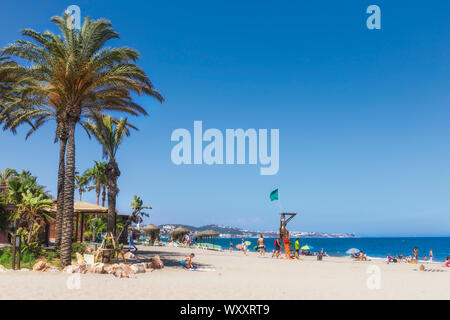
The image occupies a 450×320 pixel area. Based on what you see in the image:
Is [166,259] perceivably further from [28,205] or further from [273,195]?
[273,195]

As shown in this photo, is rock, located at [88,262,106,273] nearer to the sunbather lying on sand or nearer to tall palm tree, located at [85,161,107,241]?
the sunbather lying on sand

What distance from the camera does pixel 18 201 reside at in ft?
65.4

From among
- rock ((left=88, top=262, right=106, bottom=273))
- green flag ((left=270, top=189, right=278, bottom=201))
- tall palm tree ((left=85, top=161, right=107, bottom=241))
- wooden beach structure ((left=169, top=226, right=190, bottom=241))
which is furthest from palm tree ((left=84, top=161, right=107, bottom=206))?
rock ((left=88, top=262, right=106, bottom=273))

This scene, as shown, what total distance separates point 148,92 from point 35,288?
1100 centimetres

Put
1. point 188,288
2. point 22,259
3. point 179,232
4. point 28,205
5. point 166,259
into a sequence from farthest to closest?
point 179,232
point 166,259
point 28,205
point 22,259
point 188,288

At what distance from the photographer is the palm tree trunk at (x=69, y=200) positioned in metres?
16.0

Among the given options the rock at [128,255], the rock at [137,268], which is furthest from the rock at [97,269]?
the rock at [128,255]

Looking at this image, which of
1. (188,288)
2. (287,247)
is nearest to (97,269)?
(188,288)

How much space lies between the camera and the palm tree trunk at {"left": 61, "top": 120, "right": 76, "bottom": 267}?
16031 mm

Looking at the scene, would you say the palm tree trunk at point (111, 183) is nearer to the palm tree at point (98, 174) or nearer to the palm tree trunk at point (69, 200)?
the palm tree trunk at point (69, 200)

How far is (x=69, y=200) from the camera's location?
54.7 feet

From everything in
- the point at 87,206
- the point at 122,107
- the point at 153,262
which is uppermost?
the point at 122,107
